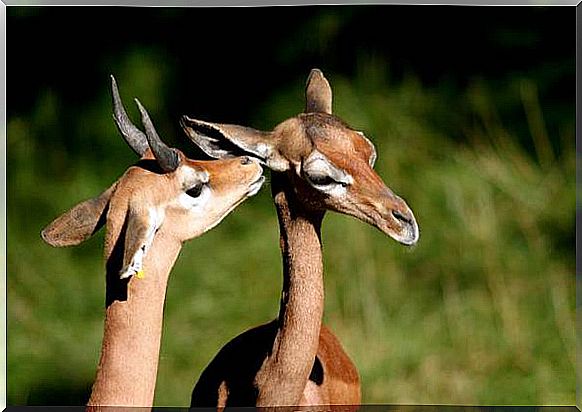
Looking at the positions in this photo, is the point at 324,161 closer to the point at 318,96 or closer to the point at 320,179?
the point at 320,179

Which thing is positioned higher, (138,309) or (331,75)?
(331,75)

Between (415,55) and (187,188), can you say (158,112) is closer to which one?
(415,55)

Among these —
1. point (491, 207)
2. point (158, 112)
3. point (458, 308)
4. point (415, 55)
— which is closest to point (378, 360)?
point (458, 308)

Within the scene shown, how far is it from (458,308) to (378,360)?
37cm

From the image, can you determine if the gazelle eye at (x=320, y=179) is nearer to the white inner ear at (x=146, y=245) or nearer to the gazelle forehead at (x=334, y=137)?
the gazelle forehead at (x=334, y=137)

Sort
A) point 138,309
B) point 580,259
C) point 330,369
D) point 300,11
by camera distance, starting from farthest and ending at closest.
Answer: point 300,11 → point 580,259 → point 330,369 → point 138,309

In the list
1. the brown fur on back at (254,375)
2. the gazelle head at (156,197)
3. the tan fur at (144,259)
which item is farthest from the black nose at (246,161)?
the brown fur on back at (254,375)

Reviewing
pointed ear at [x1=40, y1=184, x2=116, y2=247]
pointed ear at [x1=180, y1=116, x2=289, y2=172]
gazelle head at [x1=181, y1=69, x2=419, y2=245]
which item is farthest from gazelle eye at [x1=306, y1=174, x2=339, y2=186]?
pointed ear at [x1=40, y1=184, x2=116, y2=247]

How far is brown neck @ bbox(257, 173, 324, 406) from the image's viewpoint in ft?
12.9

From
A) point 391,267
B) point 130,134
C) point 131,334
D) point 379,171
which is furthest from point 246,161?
point 379,171

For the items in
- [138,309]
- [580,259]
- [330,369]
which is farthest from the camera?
[580,259]

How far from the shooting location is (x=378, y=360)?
5.61 metres

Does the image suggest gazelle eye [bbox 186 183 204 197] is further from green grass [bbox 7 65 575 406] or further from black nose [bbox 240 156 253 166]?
green grass [bbox 7 65 575 406]

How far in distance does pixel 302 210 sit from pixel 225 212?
0.20 metres
